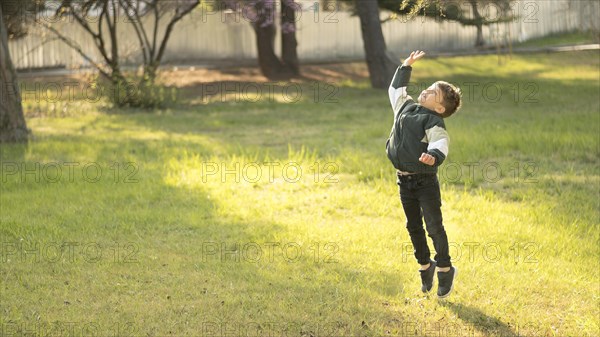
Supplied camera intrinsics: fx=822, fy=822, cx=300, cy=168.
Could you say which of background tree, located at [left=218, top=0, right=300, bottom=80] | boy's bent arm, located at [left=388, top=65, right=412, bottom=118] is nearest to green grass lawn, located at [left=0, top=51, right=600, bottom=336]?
boy's bent arm, located at [left=388, top=65, right=412, bottom=118]

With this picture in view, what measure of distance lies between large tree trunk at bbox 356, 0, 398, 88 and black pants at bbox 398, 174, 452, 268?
549 inches

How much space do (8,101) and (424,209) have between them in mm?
7907

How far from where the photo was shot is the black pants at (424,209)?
17.9 feet

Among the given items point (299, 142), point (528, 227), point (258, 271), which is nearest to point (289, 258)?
point (258, 271)

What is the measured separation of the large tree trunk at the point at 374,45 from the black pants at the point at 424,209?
1395cm

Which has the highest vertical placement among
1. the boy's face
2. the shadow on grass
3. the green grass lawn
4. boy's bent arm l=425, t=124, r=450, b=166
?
the boy's face

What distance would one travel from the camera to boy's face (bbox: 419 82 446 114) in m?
5.34

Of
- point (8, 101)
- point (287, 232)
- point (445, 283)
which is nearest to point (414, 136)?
point (445, 283)

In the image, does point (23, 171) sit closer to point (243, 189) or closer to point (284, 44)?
point (243, 189)

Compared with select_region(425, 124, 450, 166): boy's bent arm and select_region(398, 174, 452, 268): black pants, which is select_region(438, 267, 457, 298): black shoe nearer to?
select_region(398, 174, 452, 268): black pants

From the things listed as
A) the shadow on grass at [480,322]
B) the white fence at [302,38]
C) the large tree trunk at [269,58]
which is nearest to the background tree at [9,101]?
the shadow on grass at [480,322]

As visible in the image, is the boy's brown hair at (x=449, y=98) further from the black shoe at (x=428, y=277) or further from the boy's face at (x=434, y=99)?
the black shoe at (x=428, y=277)

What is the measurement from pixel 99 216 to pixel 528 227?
157 inches

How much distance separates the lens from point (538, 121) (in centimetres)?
1301
